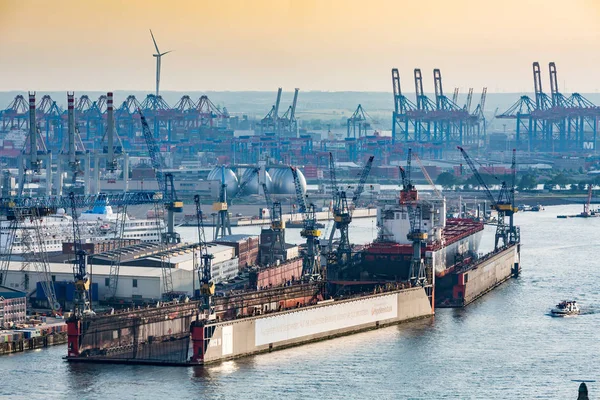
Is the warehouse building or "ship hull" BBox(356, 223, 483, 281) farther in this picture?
"ship hull" BBox(356, 223, 483, 281)

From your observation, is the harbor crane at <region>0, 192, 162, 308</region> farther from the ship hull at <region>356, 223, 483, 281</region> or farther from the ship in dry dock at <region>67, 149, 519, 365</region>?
the ship hull at <region>356, 223, 483, 281</region>

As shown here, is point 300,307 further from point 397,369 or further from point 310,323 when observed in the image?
point 397,369

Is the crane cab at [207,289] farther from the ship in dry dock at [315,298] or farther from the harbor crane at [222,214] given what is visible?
the harbor crane at [222,214]

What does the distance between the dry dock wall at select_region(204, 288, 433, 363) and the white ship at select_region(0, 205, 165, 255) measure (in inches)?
331

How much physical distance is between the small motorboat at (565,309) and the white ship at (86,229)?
33.7 ft

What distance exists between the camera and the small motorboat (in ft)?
95.7

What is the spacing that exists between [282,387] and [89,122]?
64915 millimetres

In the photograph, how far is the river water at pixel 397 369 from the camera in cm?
2192

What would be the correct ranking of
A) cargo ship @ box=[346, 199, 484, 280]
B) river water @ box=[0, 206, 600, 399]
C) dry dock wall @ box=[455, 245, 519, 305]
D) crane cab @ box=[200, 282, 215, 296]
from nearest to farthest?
river water @ box=[0, 206, 600, 399]
crane cab @ box=[200, 282, 215, 296]
cargo ship @ box=[346, 199, 484, 280]
dry dock wall @ box=[455, 245, 519, 305]

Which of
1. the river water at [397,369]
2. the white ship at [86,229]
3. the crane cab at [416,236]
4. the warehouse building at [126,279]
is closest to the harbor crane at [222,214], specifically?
the white ship at [86,229]

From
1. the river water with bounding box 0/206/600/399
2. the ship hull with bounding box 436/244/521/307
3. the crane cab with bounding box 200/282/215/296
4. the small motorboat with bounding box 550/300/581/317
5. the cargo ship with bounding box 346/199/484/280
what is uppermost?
the cargo ship with bounding box 346/199/484/280

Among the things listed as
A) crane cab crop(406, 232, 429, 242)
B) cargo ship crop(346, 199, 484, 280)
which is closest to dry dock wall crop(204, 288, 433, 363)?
crane cab crop(406, 232, 429, 242)

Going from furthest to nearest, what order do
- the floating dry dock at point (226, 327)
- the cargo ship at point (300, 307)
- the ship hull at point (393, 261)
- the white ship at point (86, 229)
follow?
the white ship at point (86, 229)
the ship hull at point (393, 261)
the cargo ship at point (300, 307)
the floating dry dock at point (226, 327)

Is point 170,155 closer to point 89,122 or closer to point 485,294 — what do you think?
point 89,122
